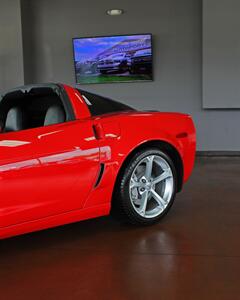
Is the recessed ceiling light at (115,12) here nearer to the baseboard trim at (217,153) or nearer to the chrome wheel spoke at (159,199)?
the baseboard trim at (217,153)

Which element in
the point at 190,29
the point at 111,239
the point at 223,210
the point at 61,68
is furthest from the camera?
the point at 61,68

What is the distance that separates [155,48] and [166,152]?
14.6ft

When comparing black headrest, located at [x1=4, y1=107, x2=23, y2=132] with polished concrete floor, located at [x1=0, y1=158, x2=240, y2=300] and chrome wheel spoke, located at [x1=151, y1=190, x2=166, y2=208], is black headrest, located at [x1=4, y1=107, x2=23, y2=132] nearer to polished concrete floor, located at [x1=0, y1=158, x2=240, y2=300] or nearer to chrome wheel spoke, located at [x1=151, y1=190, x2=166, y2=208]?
polished concrete floor, located at [x1=0, y1=158, x2=240, y2=300]

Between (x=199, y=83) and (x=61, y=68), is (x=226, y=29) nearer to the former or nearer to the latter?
(x=199, y=83)

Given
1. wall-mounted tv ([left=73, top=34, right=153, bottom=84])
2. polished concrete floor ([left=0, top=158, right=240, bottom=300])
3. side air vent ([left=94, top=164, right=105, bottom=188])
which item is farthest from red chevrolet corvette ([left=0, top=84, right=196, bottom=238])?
wall-mounted tv ([left=73, top=34, right=153, bottom=84])

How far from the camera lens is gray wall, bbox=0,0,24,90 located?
770 cm

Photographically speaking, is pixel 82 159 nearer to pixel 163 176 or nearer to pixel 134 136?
pixel 134 136

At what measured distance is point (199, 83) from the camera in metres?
7.58

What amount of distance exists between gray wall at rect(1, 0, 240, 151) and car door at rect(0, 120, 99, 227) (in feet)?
15.9

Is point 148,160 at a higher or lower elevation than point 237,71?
lower

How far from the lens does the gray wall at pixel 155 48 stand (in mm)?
7512

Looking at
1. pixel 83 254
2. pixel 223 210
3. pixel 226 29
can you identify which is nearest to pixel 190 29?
pixel 226 29

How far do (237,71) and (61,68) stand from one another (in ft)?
10.7

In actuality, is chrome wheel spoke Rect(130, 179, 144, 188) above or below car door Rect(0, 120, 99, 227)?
below
